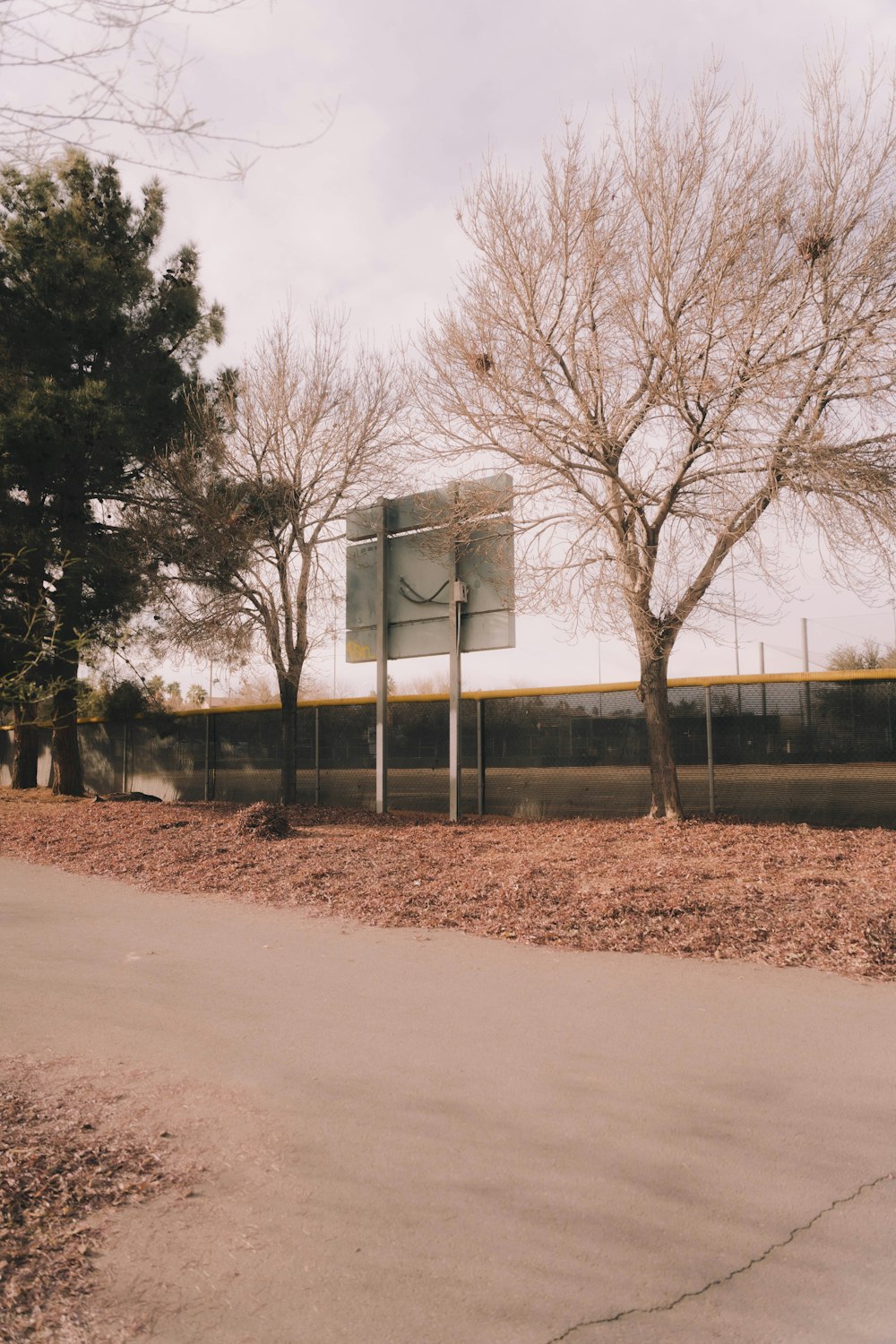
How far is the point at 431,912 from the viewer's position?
787 centimetres

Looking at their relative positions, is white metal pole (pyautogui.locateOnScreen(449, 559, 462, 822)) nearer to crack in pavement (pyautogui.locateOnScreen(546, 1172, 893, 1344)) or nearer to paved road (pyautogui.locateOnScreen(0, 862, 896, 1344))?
paved road (pyautogui.locateOnScreen(0, 862, 896, 1344))

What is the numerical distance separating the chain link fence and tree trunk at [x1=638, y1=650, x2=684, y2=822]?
1.80ft

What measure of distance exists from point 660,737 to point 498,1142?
9.59m

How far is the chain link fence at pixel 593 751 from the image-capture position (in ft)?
39.5

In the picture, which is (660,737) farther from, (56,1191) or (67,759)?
(67,759)

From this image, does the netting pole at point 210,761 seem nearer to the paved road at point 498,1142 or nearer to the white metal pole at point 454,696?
the white metal pole at point 454,696

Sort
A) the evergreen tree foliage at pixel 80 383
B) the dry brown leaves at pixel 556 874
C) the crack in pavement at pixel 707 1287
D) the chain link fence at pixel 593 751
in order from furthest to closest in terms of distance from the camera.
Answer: the evergreen tree foliage at pixel 80 383
the chain link fence at pixel 593 751
the dry brown leaves at pixel 556 874
the crack in pavement at pixel 707 1287

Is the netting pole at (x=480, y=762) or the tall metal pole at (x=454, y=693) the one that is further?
the netting pole at (x=480, y=762)

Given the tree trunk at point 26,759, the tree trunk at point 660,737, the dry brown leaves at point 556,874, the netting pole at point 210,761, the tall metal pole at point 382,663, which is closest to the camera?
the dry brown leaves at point 556,874

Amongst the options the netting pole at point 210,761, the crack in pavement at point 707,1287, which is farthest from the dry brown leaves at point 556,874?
the netting pole at point 210,761

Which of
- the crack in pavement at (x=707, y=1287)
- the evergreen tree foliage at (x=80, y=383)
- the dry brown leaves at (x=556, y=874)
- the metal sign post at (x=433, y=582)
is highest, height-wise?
the evergreen tree foliage at (x=80, y=383)

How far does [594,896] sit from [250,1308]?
564cm

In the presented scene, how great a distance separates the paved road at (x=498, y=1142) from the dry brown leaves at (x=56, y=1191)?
13 centimetres

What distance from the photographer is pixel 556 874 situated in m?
8.92
